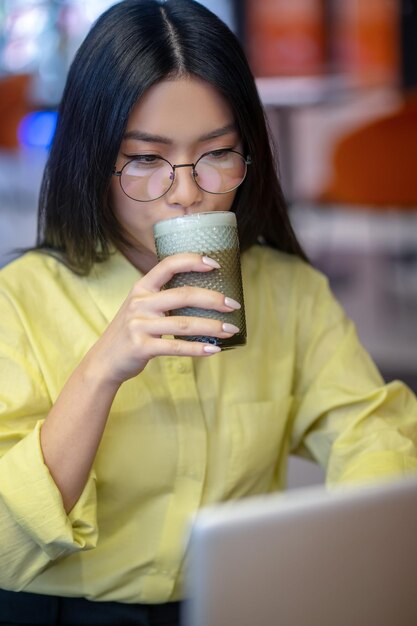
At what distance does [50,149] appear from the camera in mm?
1418

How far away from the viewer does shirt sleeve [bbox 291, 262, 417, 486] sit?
1.34 meters

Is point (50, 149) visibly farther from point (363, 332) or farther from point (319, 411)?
point (363, 332)

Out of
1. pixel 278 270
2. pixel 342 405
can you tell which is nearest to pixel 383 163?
pixel 278 270

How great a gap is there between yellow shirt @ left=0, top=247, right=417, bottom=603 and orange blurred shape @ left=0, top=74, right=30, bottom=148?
213 inches

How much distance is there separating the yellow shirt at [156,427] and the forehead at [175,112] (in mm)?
229

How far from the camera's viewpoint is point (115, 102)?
1.25 meters

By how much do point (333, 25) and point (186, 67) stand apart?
684 cm

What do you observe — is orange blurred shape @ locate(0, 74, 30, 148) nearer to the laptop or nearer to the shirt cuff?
the shirt cuff

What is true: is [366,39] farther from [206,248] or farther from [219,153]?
[206,248]

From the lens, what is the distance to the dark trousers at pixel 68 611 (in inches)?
51.8

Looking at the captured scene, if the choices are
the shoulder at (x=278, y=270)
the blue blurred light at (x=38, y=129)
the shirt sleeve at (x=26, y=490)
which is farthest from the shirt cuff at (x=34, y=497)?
the blue blurred light at (x=38, y=129)

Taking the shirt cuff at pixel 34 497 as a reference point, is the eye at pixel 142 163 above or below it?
above

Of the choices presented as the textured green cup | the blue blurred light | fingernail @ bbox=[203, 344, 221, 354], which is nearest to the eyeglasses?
the textured green cup

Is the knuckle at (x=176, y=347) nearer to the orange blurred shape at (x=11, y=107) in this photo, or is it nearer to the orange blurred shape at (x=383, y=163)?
the orange blurred shape at (x=383, y=163)
